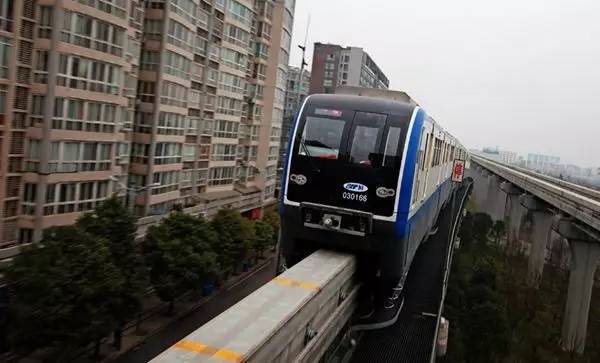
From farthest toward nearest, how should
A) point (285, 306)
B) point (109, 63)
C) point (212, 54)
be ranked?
point (212, 54), point (109, 63), point (285, 306)

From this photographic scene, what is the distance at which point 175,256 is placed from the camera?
63.1 ft

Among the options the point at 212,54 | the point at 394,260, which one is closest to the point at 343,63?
the point at 212,54

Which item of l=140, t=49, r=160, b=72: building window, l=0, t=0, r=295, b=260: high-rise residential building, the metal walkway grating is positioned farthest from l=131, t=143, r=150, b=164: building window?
the metal walkway grating

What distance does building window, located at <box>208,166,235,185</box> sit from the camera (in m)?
30.8

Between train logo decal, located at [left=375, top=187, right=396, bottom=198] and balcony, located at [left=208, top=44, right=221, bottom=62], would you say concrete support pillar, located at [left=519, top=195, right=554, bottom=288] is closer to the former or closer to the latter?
balcony, located at [left=208, top=44, right=221, bottom=62]

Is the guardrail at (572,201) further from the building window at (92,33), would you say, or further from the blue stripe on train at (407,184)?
the building window at (92,33)

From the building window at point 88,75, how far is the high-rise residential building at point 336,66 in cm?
5982

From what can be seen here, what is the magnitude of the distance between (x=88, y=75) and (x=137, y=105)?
521 cm

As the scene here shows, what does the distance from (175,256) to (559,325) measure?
17834mm

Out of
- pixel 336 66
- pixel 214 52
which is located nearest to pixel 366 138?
pixel 214 52

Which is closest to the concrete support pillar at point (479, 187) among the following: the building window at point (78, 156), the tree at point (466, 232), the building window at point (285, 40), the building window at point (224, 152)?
the tree at point (466, 232)

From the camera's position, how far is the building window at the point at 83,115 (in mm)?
16953

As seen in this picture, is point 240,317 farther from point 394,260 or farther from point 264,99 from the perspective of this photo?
point 264,99

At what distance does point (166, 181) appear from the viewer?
81.3 feet
